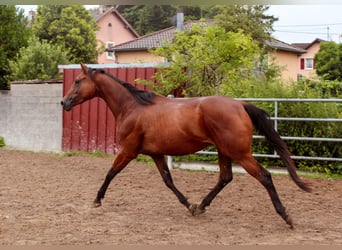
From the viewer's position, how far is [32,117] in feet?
40.0

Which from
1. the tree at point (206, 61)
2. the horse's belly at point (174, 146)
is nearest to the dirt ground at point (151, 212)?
the horse's belly at point (174, 146)

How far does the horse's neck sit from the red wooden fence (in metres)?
4.23

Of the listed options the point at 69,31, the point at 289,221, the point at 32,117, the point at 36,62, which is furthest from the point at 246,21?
the point at 289,221

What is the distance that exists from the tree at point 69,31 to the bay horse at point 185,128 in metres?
17.1

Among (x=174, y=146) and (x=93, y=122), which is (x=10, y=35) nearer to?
(x=93, y=122)

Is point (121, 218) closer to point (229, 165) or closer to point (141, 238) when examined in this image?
point (141, 238)

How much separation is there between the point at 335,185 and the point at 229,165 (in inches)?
101

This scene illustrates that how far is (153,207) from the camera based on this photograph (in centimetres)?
570

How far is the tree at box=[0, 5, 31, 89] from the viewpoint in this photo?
1405 centimetres

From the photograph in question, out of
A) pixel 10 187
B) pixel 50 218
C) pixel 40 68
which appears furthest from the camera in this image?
pixel 40 68

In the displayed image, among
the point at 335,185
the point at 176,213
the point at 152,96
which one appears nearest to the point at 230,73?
the point at 335,185

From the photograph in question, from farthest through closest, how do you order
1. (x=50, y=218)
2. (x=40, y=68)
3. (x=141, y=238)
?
(x=40, y=68)
(x=50, y=218)
(x=141, y=238)

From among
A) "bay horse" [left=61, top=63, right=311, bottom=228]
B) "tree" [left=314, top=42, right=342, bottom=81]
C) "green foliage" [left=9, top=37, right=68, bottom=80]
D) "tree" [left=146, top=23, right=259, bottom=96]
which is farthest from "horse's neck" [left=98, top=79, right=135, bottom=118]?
"tree" [left=314, top=42, right=342, bottom=81]

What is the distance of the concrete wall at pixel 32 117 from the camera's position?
11.7m
